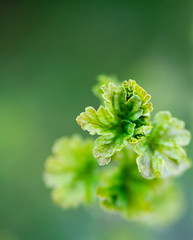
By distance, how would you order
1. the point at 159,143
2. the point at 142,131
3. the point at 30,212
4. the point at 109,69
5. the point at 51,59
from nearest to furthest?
the point at 142,131 → the point at 159,143 → the point at 30,212 → the point at 109,69 → the point at 51,59

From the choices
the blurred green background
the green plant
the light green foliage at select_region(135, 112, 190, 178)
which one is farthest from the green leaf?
the blurred green background

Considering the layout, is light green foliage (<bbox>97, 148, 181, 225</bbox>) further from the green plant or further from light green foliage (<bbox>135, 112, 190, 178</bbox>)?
light green foliage (<bbox>135, 112, 190, 178</bbox>)

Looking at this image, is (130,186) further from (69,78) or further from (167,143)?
(69,78)

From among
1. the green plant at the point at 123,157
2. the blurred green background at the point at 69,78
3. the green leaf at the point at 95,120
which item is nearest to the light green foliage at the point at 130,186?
the green plant at the point at 123,157

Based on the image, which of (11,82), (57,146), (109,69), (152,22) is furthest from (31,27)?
(57,146)

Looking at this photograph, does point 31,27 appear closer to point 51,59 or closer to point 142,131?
point 51,59

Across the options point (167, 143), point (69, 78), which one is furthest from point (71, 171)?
point (69, 78)
